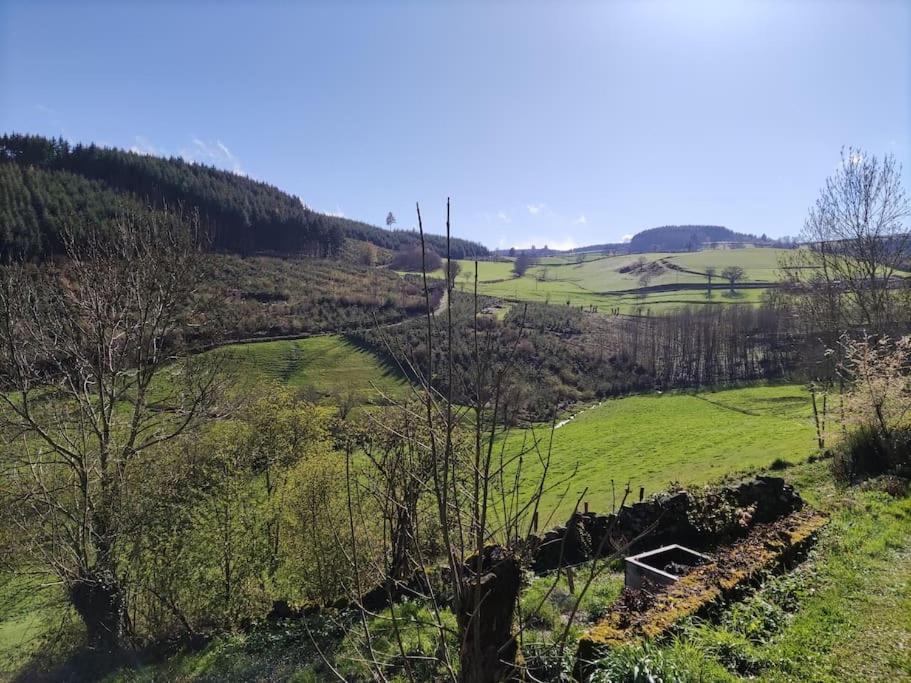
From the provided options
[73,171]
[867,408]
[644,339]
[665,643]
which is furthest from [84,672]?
[73,171]

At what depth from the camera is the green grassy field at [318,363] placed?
64.9 m

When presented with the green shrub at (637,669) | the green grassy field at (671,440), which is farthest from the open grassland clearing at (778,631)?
the green grassy field at (671,440)

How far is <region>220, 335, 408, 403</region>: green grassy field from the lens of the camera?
213 feet

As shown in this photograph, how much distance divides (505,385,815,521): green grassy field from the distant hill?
1342 inches

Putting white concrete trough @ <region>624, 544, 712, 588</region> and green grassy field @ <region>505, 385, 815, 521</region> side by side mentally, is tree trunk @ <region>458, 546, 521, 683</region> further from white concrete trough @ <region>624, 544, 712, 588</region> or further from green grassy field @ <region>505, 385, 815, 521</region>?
green grassy field @ <region>505, 385, 815, 521</region>

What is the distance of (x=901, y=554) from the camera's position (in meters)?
8.78

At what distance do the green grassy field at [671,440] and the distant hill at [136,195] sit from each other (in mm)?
34076

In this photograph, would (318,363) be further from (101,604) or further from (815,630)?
(815,630)

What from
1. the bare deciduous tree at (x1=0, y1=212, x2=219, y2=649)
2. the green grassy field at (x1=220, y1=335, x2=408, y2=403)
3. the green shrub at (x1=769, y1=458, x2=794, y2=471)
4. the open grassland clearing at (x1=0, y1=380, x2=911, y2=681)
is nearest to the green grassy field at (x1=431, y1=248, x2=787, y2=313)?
the green grassy field at (x1=220, y1=335, x2=408, y2=403)

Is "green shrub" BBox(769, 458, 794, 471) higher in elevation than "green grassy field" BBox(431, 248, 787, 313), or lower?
lower

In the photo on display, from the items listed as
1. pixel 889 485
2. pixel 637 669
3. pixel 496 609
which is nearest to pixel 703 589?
pixel 637 669

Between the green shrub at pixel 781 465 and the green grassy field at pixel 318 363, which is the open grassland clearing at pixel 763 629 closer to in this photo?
the green shrub at pixel 781 465

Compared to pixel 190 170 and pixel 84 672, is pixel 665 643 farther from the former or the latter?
pixel 190 170

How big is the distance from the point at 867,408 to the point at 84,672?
26054mm
